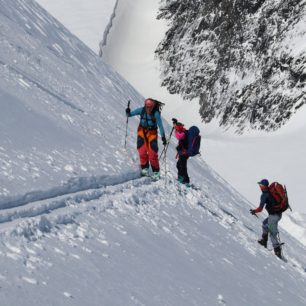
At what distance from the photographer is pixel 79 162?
316 inches

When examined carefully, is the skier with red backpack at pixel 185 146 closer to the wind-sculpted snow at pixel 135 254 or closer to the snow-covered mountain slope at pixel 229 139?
the wind-sculpted snow at pixel 135 254

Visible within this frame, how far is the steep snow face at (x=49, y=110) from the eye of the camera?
6797 millimetres

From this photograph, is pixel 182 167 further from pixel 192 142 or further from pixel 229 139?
pixel 229 139

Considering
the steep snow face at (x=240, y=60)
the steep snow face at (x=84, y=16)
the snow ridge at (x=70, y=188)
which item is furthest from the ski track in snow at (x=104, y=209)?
the steep snow face at (x=84, y=16)

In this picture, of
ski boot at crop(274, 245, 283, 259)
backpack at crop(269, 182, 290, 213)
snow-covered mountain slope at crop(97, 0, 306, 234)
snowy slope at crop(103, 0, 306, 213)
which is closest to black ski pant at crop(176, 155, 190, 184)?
backpack at crop(269, 182, 290, 213)

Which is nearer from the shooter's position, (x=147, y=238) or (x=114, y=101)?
(x=147, y=238)

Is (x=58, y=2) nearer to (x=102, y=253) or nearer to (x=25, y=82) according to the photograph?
(x=25, y=82)

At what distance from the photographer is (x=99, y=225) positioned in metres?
6.03

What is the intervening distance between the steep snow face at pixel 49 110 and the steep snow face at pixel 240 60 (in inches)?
1041

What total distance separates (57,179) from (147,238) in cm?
138

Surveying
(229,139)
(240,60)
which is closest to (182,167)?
(229,139)

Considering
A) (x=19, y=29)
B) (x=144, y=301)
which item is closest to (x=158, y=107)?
(x=144, y=301)

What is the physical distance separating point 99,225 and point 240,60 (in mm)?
43978

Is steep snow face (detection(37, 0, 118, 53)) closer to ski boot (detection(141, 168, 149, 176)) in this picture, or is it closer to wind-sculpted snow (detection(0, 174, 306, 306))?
ski boot (detection(141, 168, 149, 176))
